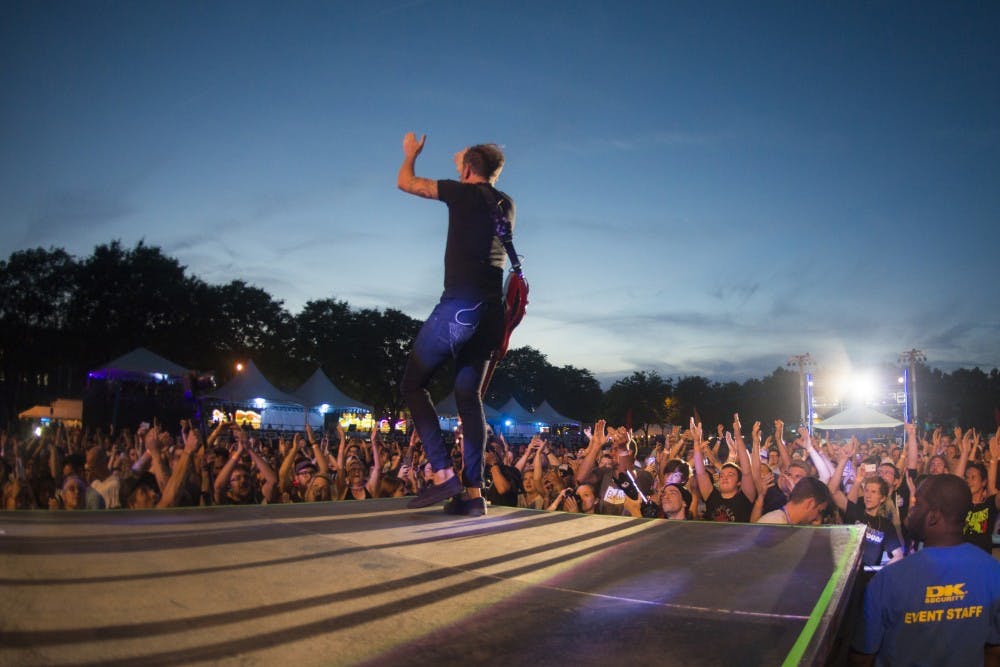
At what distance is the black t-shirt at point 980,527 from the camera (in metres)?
6.63

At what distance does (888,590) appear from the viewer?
2668 millimetres

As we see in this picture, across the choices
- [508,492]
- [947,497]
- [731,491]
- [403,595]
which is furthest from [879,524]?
[403,595]

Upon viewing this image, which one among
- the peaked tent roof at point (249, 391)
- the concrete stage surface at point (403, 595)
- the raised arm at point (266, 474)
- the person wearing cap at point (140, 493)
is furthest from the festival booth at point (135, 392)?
the concrete stage surface at point (403, 595)

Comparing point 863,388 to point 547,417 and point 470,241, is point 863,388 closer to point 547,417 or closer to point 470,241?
point 547,417

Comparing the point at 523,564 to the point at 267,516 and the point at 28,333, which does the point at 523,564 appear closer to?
the point at 267,516

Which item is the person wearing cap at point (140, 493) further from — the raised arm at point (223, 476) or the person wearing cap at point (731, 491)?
the person wearing cap at point (731, 491)

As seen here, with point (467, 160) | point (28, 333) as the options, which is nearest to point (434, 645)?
point (467, 160)

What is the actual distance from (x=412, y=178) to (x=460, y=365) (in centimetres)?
105

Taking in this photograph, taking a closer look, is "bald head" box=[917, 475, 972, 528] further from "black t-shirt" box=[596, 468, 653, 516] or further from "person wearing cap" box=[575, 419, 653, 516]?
"person wearing cap" box=[575, 419, 653, 516]

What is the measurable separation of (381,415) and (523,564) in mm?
56996

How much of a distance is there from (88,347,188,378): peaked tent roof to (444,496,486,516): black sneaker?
75.6ft

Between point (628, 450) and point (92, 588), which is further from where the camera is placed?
point (628, 450)

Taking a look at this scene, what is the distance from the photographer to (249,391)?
27422 millimetres

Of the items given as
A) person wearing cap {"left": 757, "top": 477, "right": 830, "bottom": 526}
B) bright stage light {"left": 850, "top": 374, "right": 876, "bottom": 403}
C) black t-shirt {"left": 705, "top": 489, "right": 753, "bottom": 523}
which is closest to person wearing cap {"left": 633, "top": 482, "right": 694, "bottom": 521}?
black t-shirt {"left": 705, "top": 489, "right": 753, "bottom": 523}
